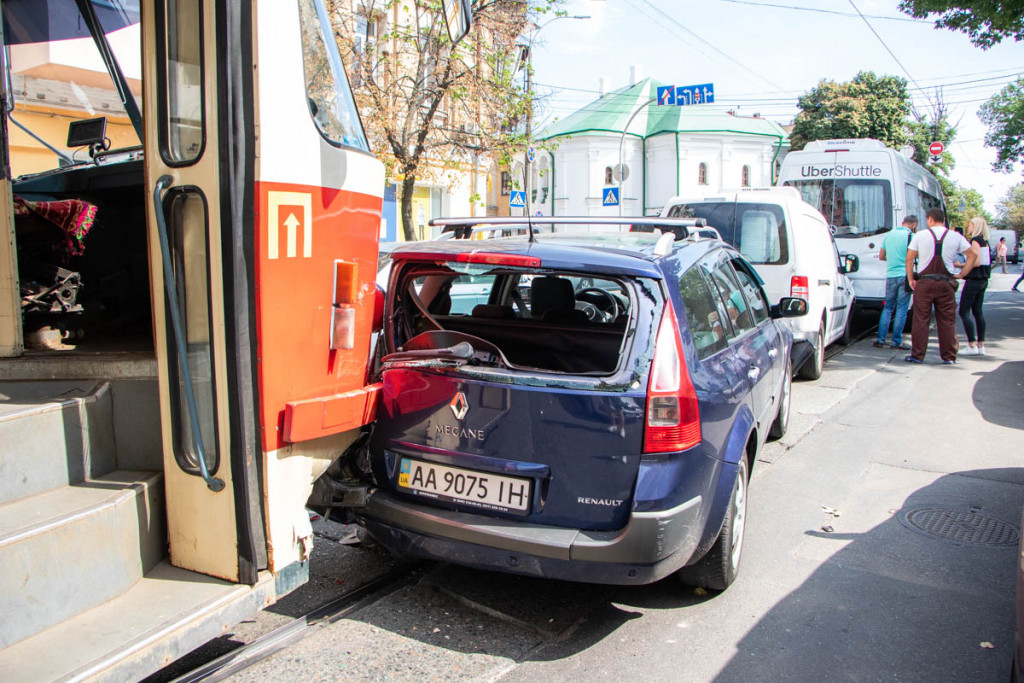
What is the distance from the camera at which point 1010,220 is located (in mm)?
98938

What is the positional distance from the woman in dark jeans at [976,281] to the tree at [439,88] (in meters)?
8.23

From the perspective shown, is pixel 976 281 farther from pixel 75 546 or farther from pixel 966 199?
pixel 966 199

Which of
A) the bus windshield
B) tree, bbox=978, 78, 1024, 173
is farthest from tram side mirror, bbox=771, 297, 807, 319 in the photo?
tree, bbox=978, 78, 1024, 173

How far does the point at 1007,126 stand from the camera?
99.0 feet

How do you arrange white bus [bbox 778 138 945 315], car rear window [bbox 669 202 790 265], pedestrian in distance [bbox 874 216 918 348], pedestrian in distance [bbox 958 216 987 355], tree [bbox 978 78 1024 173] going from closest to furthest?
1. car rear window [bbox 669 202 790 265]
2. pedestrian in distance [bbox 958 216 987 355]
3. pedestrian in distance [bbox 874 216 918 348]
4. white bus [bbox 778 138 945 315]
5. tree [bbox 978 78 1024 173]

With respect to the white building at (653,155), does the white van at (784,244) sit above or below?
below

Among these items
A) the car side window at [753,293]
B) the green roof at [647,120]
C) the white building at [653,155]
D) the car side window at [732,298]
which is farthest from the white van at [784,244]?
the green roof at [647,120]

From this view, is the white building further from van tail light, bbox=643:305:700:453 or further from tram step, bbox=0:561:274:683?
tram step, bbox=0:561:274:683

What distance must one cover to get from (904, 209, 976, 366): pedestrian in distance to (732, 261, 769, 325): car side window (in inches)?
219

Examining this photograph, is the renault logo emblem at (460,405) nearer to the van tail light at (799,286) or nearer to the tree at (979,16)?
the van tail light at (799,286)

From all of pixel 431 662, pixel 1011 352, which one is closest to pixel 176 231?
pixel 431 662

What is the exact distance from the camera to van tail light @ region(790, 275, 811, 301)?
865cm

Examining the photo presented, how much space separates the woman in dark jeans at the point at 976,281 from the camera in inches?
407

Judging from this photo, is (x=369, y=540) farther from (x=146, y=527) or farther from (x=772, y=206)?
(x=772, y=206)
